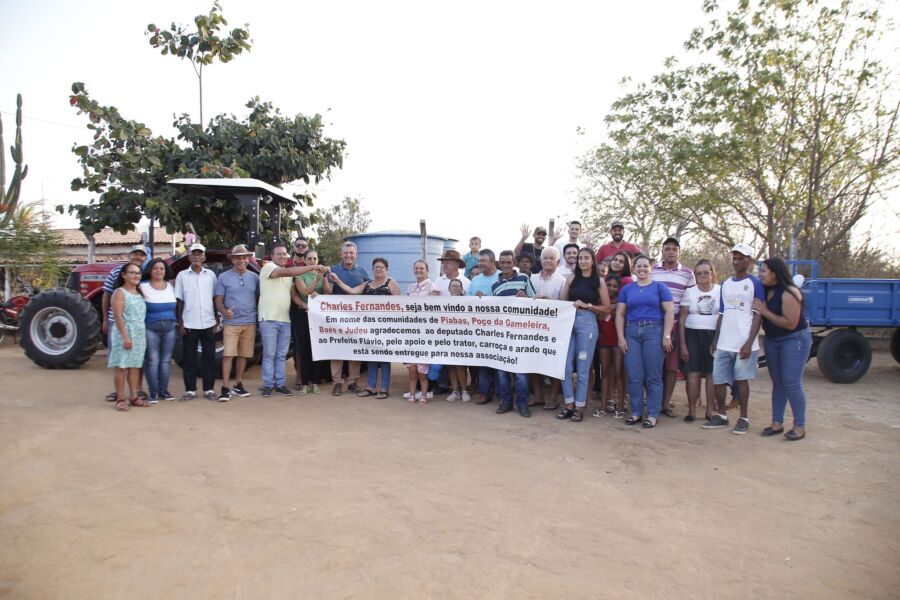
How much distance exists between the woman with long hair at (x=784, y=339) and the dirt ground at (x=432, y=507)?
30 centimetres

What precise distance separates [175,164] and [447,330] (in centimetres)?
831

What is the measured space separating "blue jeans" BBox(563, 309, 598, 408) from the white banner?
0.08 metres

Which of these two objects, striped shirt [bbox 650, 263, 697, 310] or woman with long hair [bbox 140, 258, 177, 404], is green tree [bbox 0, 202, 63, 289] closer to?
woman with long hair [bbox 140, 258, 177, 404]

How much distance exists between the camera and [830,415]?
6469 mm

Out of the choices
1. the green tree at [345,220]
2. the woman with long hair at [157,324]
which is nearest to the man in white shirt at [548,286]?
the woman with long hair at [157,324]

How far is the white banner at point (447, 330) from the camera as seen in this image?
619 cm

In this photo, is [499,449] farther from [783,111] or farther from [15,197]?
[783,111]

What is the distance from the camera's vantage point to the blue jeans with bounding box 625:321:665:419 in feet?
18.7

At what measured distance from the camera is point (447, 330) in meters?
6.77

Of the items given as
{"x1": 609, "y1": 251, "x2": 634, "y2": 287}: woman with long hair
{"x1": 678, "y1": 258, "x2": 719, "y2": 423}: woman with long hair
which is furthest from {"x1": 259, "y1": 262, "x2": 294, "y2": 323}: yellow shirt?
{"x1": 678, "y1": 258, "x2": 719, "y2": 423}: woman with long hair

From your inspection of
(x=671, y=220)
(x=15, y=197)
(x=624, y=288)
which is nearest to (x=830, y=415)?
(x=624, y=288)

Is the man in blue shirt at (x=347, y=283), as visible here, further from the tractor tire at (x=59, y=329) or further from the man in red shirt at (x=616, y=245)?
the tractor tire at (x=59, y=329)

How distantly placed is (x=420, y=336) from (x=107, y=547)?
4.21 m

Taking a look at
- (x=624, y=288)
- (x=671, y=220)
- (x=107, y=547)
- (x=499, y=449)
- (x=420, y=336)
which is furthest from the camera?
(x=671, y=220)
